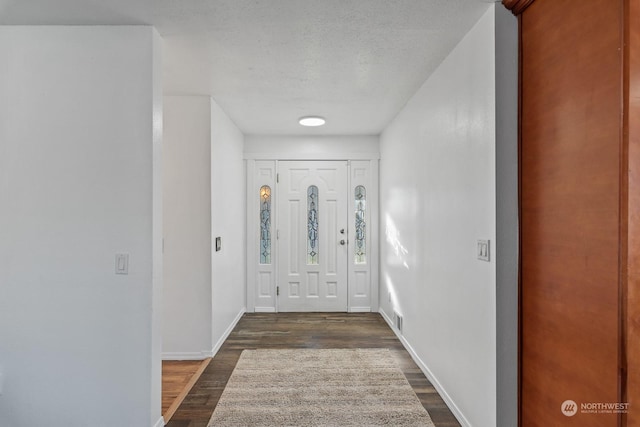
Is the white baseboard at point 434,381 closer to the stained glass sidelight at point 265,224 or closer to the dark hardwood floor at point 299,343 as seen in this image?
the dark hardwood floor at point 299,343

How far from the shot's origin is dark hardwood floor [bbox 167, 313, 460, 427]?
2490mm

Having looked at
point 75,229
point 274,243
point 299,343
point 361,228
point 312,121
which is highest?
point 312,121

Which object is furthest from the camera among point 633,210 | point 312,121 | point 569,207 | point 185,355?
point 312,121

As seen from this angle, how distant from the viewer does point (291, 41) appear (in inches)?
91.0

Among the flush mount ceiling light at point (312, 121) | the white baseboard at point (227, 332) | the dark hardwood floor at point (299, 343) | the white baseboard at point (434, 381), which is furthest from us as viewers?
the flush mount ceiling light at point (312, 121)

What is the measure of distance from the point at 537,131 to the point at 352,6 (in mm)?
1095

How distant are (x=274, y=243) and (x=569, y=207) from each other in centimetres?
392

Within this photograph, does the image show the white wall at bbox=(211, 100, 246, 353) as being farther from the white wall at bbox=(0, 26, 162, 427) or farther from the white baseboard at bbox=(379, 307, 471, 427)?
the white baseboard at bbox=(379, 307, 471, 427)

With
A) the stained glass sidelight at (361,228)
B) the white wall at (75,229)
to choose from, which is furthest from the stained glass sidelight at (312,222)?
the white wall at (75,229)

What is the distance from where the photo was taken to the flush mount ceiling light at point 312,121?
4.07 meters

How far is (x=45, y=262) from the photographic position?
211 cm

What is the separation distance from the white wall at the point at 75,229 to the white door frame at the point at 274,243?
9.39 ft

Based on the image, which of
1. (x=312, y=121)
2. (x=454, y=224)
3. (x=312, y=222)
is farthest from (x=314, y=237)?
(x=454, y=224)

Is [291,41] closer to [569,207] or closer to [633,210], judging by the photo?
[569,207]
